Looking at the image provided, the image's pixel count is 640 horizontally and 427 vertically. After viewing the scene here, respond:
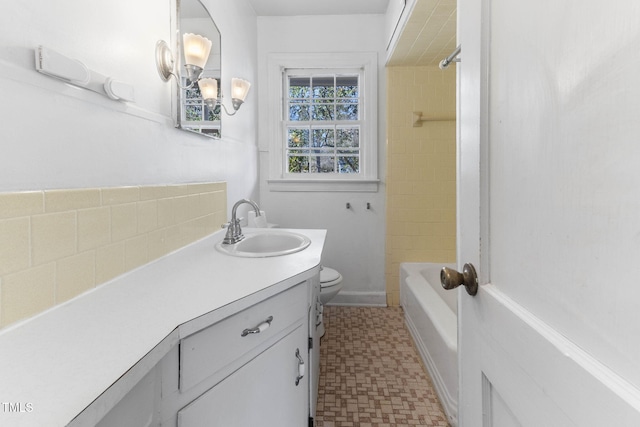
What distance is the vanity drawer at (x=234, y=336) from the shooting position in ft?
2.35

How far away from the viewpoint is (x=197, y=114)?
59.3 inches

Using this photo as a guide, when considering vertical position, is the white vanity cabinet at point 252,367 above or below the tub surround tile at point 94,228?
below

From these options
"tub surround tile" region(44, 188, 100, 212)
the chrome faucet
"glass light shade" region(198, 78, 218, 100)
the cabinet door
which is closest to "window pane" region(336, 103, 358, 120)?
"glass light shade" region(198, 78, 218, 100)

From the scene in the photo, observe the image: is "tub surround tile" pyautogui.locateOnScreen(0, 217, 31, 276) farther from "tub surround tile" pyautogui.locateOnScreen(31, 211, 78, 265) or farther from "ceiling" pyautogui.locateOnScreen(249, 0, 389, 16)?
Answer: "ceiling" pyautogui.locateOnScreen(249, 0, 389, 16)

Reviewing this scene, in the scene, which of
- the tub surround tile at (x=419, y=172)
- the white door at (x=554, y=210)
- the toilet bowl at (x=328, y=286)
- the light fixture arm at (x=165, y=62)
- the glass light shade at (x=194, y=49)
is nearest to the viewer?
the white door at (x=554, y=210)

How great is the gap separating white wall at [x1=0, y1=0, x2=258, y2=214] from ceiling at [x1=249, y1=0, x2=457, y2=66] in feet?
4.80

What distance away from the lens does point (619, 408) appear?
338 mm

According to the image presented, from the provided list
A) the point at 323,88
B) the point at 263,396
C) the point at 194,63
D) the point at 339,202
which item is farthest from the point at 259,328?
the point at 323,88

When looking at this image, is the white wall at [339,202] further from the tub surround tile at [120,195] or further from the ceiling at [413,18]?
the tub surround tile at [120,195]

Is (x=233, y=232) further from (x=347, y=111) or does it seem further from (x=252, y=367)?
(x=347, y=111)

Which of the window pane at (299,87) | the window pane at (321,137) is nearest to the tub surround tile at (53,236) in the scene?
the window pane at (321,137)

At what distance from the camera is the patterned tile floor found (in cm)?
153

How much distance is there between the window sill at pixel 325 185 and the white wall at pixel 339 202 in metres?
0.05

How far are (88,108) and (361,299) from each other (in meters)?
2.44
